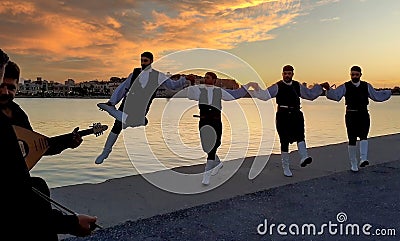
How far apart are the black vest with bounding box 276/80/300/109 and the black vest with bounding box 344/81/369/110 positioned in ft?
4.61

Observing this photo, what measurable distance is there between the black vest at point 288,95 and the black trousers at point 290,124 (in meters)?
0.15

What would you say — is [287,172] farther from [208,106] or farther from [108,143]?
[108,143]

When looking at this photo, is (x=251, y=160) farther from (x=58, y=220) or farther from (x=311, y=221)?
(x=58, y=220)

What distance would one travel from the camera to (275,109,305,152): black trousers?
9.63 m

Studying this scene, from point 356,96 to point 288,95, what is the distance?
1760 millimetres

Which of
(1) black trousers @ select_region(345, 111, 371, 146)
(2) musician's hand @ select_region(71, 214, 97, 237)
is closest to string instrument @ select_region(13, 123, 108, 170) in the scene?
(2) musician's hand @ select_region(71, 214, 97, 237)

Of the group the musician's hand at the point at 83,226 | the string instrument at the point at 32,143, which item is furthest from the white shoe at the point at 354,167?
the musician's hand at the point at 83,226

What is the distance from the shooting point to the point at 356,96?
1023 centimetres

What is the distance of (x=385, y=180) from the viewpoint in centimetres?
958

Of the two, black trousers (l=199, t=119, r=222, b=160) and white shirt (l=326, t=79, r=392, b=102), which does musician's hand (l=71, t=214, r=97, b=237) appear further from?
white shirt (l=326, t=79, r=392, b=102)

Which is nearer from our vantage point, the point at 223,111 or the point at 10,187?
the point at 10,187

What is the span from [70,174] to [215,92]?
1131 cm

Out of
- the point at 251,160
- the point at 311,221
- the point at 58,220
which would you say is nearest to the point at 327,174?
the point at 251,160

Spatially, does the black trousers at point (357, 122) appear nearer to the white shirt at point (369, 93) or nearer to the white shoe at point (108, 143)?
the white shirt at point (369, 93)
